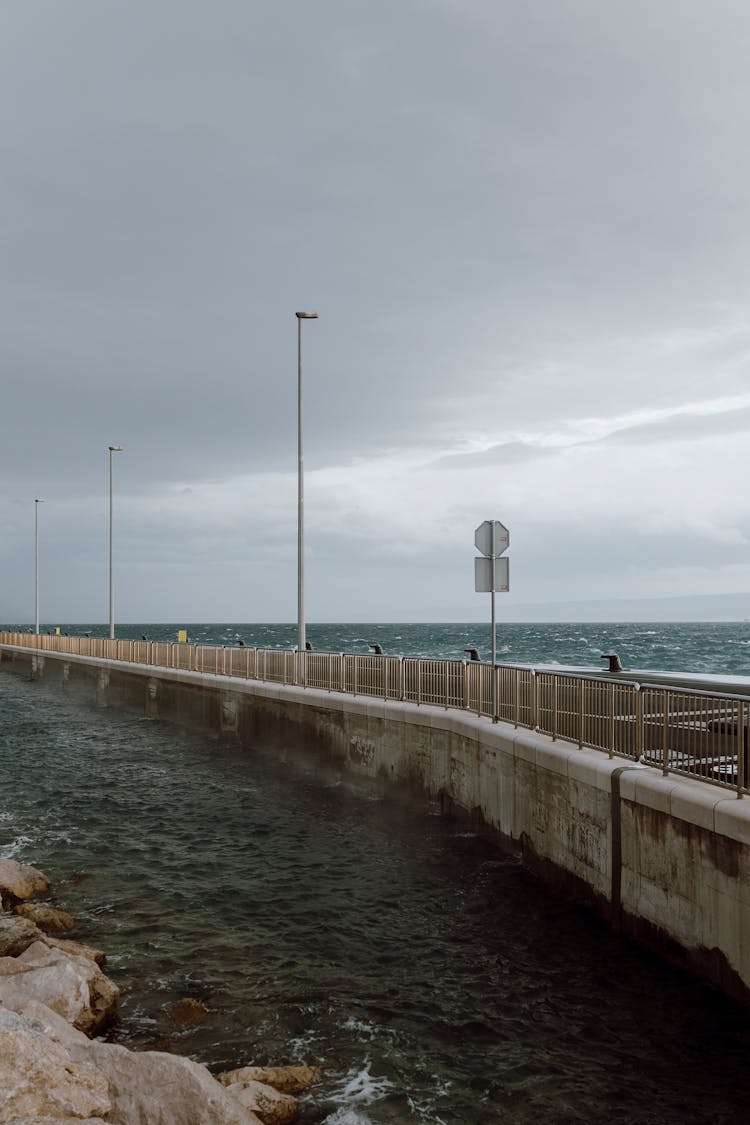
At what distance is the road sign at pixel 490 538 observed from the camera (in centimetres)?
1582

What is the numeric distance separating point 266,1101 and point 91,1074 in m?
1.46

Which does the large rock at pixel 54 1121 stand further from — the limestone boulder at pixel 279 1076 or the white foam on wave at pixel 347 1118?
the white foam on wave at pixel 347 1118

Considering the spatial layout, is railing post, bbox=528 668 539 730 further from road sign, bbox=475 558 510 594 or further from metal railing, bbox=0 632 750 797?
road sign, bbox=475 558 510 594

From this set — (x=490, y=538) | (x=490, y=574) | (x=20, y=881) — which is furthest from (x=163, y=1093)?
(x=490, y=538)

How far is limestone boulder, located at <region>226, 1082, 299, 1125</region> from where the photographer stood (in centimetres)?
693

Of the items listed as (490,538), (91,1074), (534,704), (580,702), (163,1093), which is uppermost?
(490,538)

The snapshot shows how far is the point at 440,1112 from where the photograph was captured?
7293mm

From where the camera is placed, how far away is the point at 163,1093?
6.49 meters

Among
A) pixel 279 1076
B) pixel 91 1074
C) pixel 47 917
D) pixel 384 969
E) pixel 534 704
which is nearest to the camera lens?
pixel 91 1074

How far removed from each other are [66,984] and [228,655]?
72.9 ft

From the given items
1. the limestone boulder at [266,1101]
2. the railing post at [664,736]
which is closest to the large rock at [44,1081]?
the limestone boulder at [266,1101]

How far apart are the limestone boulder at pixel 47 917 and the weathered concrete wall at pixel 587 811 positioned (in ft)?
21.4

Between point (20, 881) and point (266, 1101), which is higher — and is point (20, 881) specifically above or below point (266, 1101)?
below

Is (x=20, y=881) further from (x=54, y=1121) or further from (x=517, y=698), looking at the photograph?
(x=54, y=1121)
